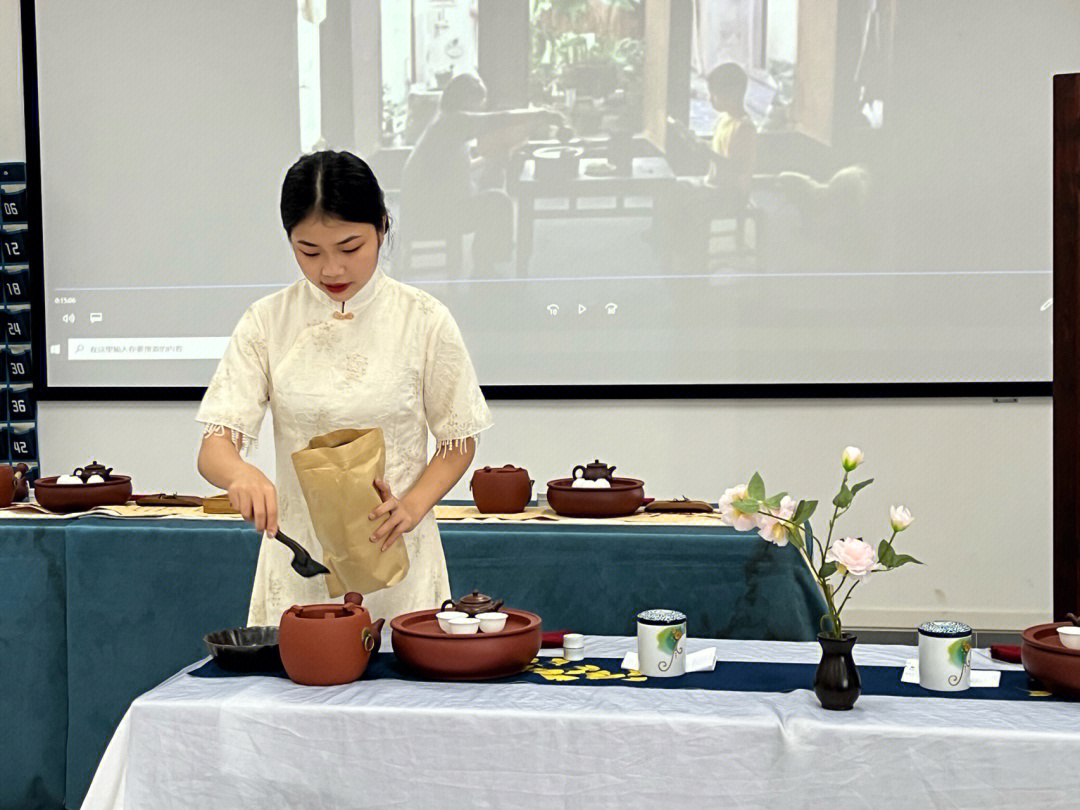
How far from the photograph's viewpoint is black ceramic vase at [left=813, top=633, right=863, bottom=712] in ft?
4.83

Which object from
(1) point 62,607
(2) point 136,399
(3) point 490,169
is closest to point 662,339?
(3) point 490,169

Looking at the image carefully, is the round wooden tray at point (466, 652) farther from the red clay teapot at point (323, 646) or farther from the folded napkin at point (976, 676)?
the folded napkin at point (976, 676)

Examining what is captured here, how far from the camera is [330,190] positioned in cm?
168

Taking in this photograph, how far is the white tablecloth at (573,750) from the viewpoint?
4.60 ft

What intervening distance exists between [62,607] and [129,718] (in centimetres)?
138

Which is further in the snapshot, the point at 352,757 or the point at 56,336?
the point at 56,336

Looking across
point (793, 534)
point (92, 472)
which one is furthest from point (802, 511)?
point (92, 472)

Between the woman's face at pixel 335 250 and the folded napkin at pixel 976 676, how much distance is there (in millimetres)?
980

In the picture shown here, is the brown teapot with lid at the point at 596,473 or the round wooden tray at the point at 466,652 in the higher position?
the brown teapot with lid at the point at 596,473

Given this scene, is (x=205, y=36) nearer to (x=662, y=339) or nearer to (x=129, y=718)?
(x=662, y=339)

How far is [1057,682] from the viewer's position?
1.54 meters

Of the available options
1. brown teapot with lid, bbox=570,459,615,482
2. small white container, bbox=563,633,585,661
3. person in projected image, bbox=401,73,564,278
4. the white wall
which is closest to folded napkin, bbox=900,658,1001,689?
small white container, bbox=563,633,585,661

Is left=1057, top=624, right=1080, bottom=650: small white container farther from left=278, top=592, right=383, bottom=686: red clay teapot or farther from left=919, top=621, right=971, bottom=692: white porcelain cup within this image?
left=278, top=592, right=383, bottom=686: red clay teapot

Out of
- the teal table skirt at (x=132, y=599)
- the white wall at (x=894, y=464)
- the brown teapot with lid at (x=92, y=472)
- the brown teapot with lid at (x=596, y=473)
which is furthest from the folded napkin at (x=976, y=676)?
the white wall at (x=894, y=464)
